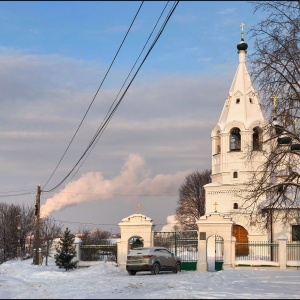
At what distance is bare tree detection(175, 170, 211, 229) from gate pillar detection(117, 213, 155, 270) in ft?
136

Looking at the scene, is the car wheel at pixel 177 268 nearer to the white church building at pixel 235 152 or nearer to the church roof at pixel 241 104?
the white church building at pixel 235 152

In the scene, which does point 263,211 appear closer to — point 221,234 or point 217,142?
point 221,234

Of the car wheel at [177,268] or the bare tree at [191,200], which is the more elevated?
the bare tree at [191,200]

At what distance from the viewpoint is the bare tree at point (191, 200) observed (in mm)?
73312

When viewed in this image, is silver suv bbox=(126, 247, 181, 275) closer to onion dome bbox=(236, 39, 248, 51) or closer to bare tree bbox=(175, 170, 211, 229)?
onion dome bbox=(236, 39, 248, 51)

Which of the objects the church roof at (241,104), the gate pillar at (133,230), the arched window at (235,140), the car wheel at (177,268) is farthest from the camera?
the arched window at (235,140)

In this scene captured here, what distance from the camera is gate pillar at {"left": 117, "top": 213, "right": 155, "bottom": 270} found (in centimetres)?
3012

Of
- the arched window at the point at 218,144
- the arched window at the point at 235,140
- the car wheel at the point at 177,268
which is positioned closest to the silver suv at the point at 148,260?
the car wheel at the point at 177,268

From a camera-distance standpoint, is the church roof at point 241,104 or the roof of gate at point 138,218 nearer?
the roof of gate at point 138,218

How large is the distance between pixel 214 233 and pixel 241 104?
22.4m

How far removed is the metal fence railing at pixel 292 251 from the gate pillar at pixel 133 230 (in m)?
7.62

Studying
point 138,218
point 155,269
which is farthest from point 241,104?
point 155,269

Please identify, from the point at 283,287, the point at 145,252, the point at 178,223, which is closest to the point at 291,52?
the point at 283,287

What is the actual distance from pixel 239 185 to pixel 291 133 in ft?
84.9
